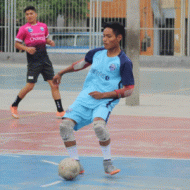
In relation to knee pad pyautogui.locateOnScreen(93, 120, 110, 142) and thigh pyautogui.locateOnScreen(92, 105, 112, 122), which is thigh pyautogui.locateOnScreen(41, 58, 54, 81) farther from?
knee pad pyautogui.locateOnScreen(93, 120, 110, 142)

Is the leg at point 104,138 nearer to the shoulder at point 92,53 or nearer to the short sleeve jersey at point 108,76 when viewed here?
the short sleeve jersey at point 108,76

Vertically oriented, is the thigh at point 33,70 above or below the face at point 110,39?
below

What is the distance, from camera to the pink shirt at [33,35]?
12.0 metres

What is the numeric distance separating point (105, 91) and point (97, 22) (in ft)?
79.3

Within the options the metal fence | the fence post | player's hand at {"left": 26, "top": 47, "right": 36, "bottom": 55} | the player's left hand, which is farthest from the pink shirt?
the metal fence

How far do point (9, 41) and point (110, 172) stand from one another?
26153 mm

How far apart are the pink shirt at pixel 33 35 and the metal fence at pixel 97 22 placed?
18.3 meters

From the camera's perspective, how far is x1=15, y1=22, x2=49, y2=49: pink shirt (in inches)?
472

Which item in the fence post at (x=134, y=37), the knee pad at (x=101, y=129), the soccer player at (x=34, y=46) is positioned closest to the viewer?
→ the knee pad at (x=101, y=129)

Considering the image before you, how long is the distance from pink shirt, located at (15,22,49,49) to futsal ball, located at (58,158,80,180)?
5.41 metres

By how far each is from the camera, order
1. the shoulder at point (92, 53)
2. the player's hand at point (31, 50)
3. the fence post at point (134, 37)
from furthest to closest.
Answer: the fence post at point (134, 37) → the player's hand at point (31, 50) → the shoulder at point (92, 53)

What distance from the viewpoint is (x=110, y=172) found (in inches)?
277

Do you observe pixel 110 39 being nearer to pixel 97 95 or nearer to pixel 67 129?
pixel 97 95

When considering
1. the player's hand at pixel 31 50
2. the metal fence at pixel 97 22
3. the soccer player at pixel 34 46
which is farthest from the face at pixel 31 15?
the metal fence at pixel 97 22
